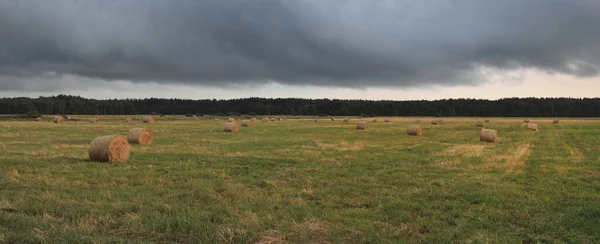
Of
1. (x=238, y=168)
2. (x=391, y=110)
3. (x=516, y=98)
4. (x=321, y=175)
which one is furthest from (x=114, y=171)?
(x=516, y=98)

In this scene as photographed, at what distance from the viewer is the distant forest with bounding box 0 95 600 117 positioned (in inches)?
5837

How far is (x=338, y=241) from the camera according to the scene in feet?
24.7

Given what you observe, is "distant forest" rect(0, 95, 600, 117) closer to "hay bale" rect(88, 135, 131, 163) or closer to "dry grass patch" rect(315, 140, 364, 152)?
"dry grass patch" rect(315, 140, 364, 152)

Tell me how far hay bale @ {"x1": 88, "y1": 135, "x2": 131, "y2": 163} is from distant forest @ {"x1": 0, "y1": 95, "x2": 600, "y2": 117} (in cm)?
13278

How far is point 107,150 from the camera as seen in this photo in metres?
17.6

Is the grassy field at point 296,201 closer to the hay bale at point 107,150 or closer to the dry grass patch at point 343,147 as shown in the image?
the hay bale at point 107,150

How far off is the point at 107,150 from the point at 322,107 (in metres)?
155

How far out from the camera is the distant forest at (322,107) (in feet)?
486

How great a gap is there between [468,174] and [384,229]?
776 cm

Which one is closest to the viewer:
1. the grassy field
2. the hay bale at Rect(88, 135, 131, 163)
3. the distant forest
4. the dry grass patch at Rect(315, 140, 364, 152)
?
the grassy field

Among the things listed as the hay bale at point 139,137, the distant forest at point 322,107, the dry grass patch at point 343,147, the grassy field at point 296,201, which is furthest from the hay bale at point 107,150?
the distant forest at point 322,107

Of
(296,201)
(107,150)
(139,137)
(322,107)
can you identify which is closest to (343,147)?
(139,137)

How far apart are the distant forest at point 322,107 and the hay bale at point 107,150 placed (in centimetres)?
13278

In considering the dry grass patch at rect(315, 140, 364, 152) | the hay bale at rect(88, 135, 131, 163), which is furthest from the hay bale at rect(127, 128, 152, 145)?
the dry grass patch at rect(315, 140, 364, 152)
